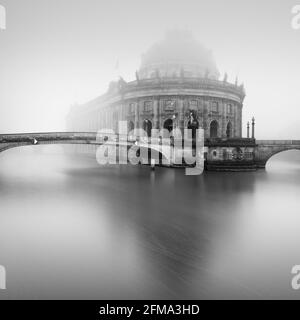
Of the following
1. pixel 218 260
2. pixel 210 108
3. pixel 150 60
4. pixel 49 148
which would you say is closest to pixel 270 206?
pixel 218 260

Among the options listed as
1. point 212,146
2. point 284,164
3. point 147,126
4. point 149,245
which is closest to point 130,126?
point 147,126

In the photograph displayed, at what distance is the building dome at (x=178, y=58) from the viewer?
3794 centimetres

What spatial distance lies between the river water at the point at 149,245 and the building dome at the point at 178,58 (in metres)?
27.6

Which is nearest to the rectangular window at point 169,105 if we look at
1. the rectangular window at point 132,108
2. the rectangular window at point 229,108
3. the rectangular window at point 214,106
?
the rectangular window at point 132,108

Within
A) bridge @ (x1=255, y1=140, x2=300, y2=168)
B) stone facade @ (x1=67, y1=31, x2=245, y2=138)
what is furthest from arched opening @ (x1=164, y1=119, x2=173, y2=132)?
bridge @ (x1=255, y1=140, x2=300, y2=168)

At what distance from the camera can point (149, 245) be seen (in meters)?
7.14

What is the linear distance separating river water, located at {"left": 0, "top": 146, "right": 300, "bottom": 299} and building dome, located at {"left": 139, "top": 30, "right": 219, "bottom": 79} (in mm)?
27640

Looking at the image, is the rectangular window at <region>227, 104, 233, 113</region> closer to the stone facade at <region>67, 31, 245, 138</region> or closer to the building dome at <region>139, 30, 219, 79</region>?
the stone facade at <region>67, 31, 245, 138</region>

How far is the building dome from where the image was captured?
124ft

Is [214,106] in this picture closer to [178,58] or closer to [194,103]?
[194,103]

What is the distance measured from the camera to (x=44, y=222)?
9375mm

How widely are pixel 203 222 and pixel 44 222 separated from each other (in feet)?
18.2

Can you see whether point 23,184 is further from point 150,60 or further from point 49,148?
point 49,148

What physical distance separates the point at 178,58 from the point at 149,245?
3531 cm
